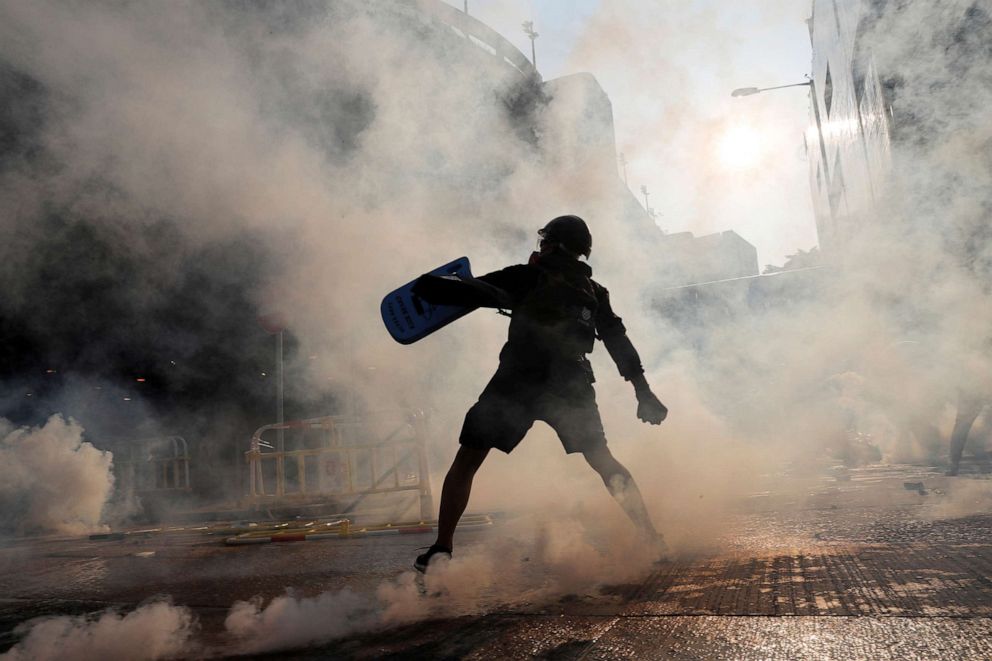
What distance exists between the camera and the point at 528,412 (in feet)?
9.12

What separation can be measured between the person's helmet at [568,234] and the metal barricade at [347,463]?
3.30 metres

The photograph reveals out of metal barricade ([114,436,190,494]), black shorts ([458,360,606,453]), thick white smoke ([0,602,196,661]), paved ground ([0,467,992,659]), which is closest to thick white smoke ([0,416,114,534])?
metal barricade ([114,436,190,494])

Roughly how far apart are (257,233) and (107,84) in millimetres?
1815

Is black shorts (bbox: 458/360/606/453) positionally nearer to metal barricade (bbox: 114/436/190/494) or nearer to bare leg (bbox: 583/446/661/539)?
bare leg (bbox: 583/446/661/539)

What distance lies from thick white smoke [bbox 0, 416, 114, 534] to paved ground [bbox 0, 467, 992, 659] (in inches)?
135

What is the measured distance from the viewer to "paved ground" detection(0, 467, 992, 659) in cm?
177

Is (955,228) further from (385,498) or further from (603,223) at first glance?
(385,498)

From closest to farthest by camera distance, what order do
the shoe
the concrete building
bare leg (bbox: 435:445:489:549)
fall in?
the shoe → bare leg (bbox: 435:445:489:549) → the concrete building

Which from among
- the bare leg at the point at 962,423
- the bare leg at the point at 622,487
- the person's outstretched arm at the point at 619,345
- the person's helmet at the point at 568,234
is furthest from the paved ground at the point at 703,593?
the bare leg at the point at 962,423

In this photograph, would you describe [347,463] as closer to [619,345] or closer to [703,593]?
[619,345]

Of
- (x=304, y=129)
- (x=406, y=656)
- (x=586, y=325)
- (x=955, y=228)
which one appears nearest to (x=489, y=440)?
(x=586, y=325)

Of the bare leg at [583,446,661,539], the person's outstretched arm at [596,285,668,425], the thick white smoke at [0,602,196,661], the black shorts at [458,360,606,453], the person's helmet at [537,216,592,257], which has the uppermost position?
the person's helmet at [537,216,592,257]

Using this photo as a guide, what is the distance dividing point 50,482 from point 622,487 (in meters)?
6.79

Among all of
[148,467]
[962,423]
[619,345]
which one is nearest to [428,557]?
[619,345]
